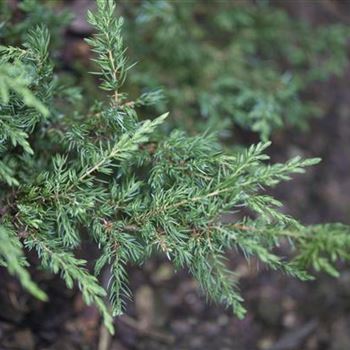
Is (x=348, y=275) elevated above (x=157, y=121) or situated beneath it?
situated beneath

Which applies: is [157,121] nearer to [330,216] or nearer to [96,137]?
[96,137]

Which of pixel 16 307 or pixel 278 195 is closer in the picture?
pixel 16 307

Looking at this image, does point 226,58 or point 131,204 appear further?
point 226,58

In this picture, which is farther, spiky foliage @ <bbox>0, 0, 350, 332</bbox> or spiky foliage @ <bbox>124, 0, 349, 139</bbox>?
spiky foliage @ <bbox>124, 0, 349, 139</bbox>

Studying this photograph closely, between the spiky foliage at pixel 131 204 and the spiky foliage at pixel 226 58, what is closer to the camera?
the spiky foliage at pixel 131 204

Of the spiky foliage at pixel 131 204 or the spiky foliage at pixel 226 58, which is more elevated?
the spiky foliage at pixel 131 204

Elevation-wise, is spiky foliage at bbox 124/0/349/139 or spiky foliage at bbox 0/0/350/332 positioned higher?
spiky foliage at bbox 0/0/350/332

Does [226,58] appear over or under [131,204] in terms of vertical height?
under

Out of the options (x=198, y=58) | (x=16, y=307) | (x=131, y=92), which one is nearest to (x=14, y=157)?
(x=16, y=307)
